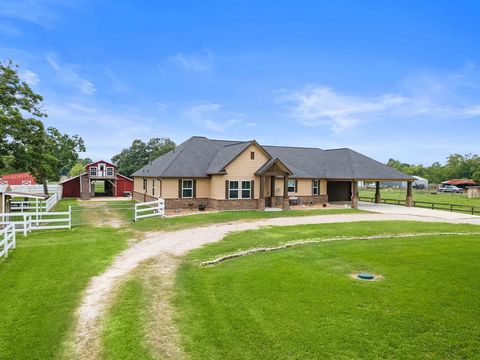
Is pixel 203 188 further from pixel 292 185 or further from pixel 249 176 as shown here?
pixel 292 185

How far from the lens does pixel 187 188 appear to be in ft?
96.6

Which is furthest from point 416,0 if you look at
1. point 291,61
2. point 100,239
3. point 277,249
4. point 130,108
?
point 130,108

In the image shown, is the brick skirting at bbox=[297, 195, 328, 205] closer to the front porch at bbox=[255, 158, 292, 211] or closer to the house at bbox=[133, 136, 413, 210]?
the house at bbox=[133, 136, 413, 210]

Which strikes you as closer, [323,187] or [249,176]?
[249,176]

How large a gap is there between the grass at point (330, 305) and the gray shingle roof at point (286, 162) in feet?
52.3

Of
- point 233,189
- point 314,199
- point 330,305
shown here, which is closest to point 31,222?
point 233,189

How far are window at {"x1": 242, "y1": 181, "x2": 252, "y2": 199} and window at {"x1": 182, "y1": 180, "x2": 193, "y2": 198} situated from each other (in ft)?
14.7

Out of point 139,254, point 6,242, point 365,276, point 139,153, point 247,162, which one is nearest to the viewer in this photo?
point 365,276

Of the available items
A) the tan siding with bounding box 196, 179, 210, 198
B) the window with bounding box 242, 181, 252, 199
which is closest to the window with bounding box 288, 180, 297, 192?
the window with bounding box 242, 181, 252, 199

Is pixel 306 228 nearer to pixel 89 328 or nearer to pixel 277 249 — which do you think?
pixel 277 249

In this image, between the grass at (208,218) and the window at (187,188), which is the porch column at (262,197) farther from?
the window at (187,188)

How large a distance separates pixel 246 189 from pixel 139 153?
47613 mm

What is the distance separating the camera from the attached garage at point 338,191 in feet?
123

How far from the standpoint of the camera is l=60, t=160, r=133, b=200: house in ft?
139
